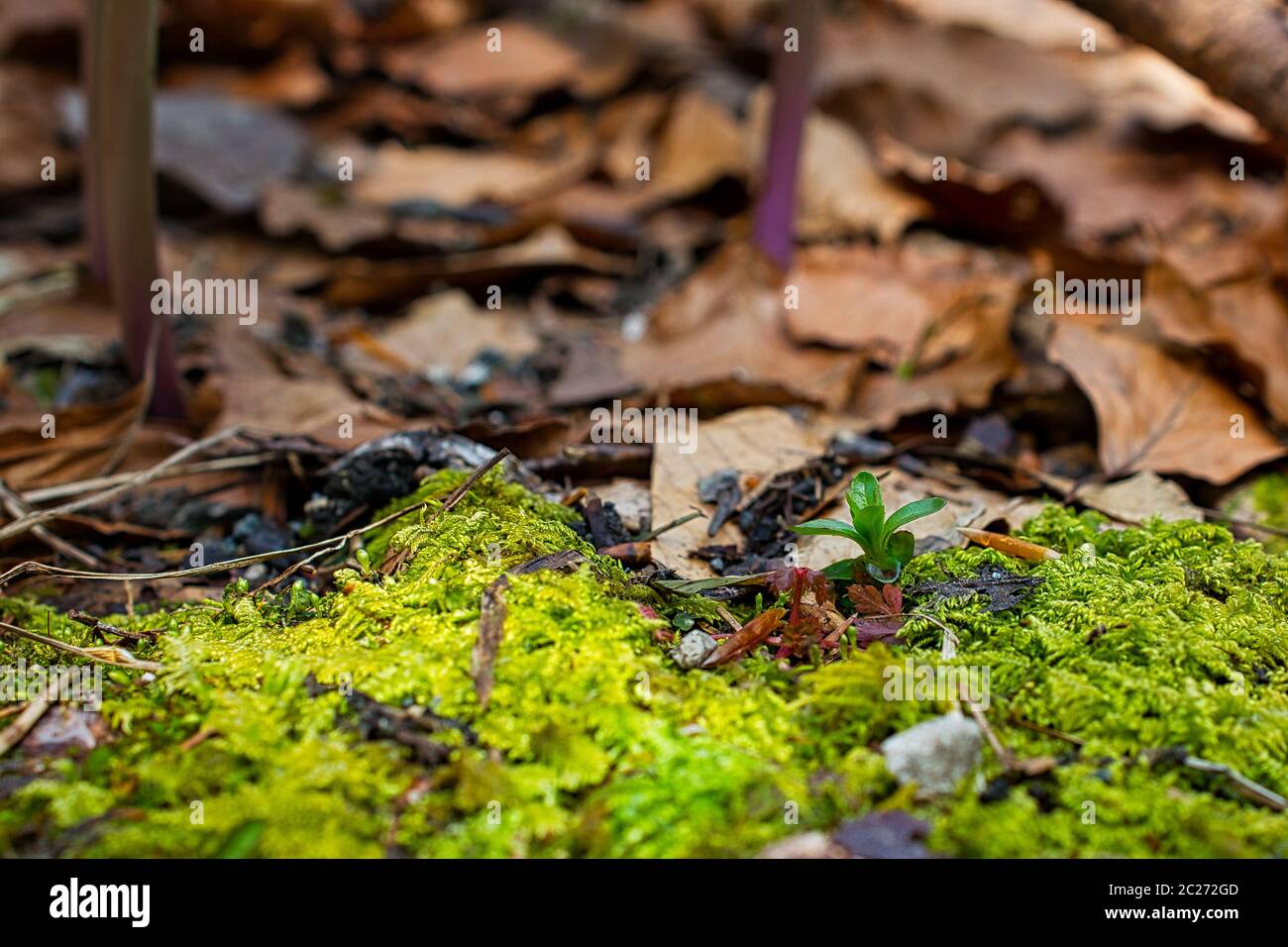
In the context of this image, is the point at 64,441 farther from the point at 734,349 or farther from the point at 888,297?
the point at 888,297

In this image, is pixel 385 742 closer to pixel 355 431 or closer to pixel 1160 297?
pixel 355 431

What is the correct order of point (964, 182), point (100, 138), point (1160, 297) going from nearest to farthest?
point (100, 138) → point (1160, 297) → point (964, 182)

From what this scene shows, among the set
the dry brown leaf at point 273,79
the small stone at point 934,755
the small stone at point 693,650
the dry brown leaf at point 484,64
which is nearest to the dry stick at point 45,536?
the small stone at point 693,650

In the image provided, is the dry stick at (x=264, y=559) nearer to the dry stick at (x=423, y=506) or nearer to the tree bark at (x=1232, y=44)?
the dry stick at (x=423, y=506)

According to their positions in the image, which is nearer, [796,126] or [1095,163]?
[796,126]

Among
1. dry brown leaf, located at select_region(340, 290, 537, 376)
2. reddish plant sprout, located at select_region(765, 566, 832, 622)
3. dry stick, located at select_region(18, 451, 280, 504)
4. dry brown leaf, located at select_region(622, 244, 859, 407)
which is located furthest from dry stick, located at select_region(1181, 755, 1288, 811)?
dry brown leaf, located at select_region(340, 290, 537, 376)

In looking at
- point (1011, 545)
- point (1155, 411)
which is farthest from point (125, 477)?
point (1155, 411)

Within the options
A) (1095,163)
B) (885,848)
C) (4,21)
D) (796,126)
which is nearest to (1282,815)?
(885,848)
